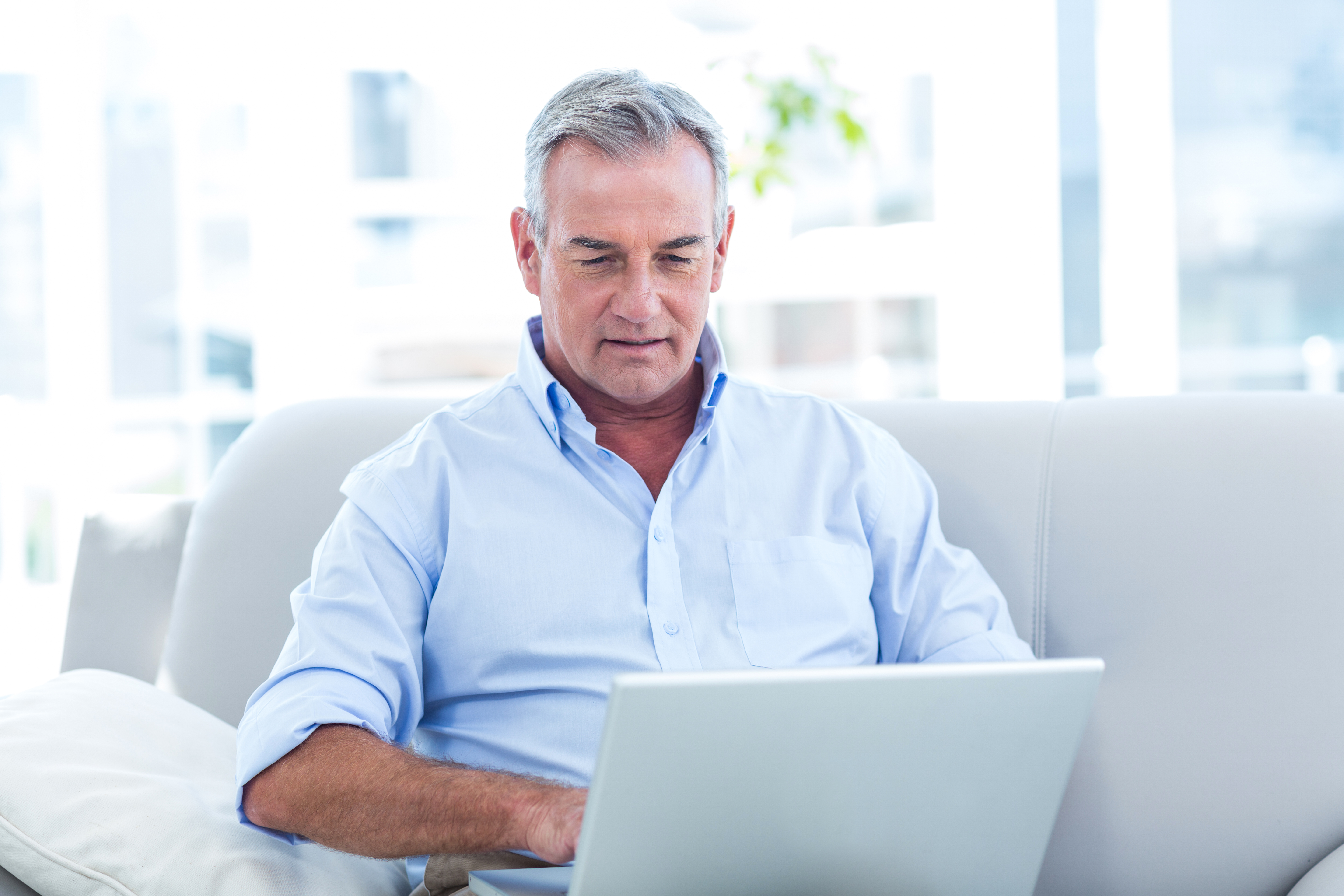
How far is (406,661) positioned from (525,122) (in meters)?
2.49

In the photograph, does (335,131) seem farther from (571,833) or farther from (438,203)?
(571,833)

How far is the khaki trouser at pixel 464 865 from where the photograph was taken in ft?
3.39

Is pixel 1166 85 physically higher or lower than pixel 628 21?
lower

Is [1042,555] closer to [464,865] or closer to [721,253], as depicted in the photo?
[721,253]

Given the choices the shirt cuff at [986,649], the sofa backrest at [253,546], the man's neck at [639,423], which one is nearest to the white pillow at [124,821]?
the sofa backrest at [253,546]

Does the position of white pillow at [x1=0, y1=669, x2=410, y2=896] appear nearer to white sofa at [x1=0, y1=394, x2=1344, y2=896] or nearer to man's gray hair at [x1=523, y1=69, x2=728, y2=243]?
white sofa at [x1=0, y1=394, x2=1344, y2=896]

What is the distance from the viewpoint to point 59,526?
132 inches

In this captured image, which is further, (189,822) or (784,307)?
(784,307)

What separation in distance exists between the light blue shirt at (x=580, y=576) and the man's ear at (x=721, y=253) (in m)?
0.11

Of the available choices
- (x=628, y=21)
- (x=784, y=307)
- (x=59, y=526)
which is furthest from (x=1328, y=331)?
(x=59, y=526)

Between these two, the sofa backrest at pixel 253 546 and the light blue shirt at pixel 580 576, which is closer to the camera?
the light blue shirt at pixel 580 576

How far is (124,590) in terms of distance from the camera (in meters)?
1.52

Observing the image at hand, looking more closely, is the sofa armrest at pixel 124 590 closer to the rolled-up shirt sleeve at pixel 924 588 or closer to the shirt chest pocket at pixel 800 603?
the shirt chest pocket at pixel 800 603

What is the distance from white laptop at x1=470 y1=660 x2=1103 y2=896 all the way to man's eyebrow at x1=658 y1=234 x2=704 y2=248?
662 mm
